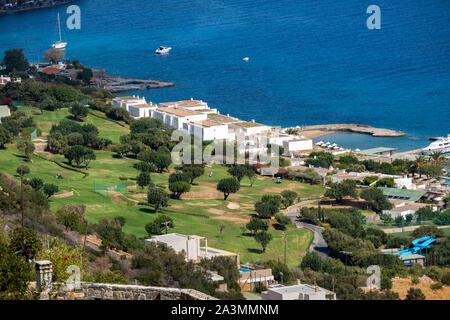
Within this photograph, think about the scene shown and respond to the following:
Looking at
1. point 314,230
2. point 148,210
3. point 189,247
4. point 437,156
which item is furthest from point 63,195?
point 437,156

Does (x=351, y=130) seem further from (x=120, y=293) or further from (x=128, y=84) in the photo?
(x=120, y=293)

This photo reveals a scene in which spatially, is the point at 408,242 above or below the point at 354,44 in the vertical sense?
below

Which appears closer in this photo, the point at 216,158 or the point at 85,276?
the point at 85,276

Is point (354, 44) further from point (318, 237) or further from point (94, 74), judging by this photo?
point (318, 237)

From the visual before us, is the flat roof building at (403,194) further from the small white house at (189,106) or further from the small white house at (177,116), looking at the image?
the small white house at (189,106)

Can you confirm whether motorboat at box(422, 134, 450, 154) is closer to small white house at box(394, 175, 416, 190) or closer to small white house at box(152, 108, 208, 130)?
small white house at box(394, 175, 416, 190)

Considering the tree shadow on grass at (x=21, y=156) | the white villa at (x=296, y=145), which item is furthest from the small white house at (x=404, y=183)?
the tree shadow on grass at (x=21, y=156)
